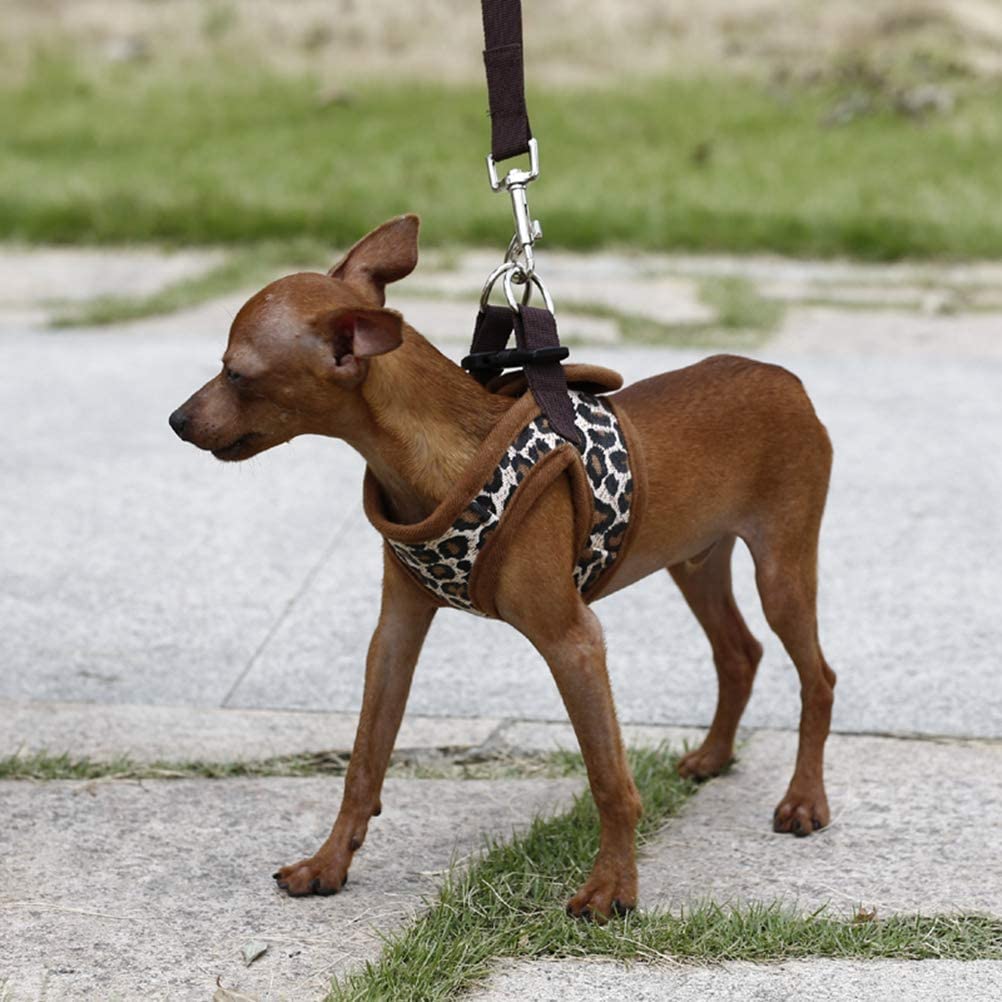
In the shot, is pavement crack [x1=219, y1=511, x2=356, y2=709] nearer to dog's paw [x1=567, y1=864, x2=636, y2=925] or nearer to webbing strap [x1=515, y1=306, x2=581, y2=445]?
dog's paw [x1=567, y1=864, x2=636, y2=925]

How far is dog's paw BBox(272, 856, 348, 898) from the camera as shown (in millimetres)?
2947

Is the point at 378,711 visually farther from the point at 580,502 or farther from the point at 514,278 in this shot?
the point at 514,278

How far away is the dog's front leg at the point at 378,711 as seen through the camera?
298cm

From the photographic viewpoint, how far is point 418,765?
3.61m

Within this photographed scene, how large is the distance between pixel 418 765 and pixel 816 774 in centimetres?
87

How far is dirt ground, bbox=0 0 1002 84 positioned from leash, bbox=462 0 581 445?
372 inches

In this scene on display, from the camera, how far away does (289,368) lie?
8.57 feet

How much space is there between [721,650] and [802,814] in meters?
0.40

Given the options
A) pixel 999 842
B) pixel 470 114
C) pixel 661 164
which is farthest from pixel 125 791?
pixel 470 114

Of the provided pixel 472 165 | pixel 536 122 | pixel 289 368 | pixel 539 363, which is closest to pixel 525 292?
pixel 539 363

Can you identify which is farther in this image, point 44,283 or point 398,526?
point 44,283

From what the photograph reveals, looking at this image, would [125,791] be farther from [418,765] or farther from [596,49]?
[596,49]

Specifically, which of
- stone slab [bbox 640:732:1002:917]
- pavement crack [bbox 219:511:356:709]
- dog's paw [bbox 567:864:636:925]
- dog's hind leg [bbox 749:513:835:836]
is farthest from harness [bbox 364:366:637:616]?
pavement crack [bbox 219:511:356:709]

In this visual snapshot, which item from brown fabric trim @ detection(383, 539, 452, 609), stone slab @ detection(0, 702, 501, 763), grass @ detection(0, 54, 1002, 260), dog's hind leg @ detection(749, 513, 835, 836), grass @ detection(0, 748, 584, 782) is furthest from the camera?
grass @ detection(0, 54, 1002, 260)
